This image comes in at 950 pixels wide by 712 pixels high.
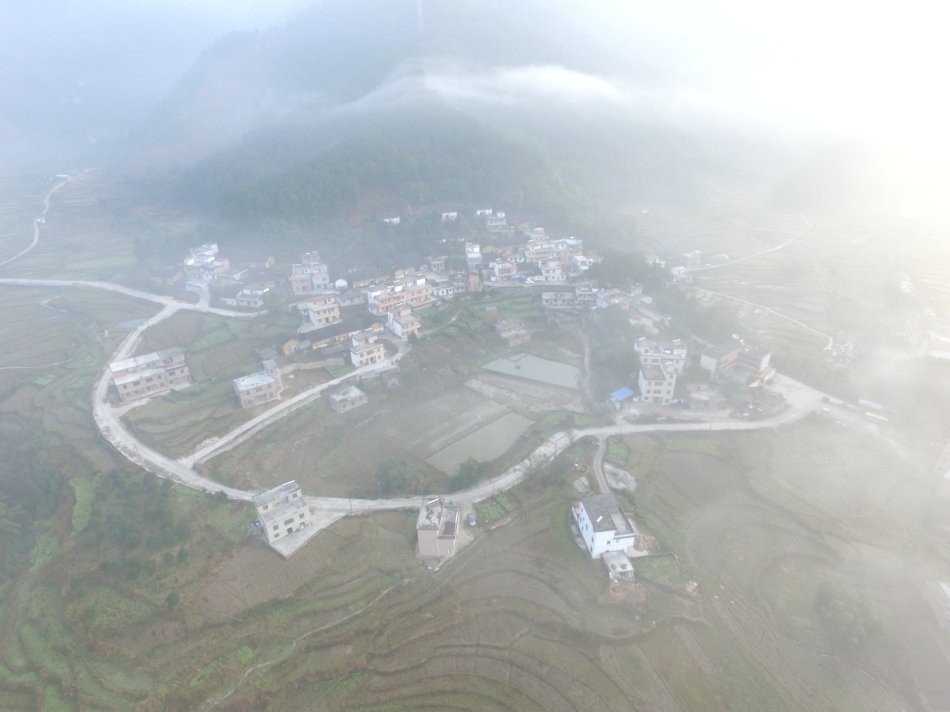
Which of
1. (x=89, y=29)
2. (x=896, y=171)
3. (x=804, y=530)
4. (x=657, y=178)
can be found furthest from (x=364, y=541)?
(x=89, y=29)

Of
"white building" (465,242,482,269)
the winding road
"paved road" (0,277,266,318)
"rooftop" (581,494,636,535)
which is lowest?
the winding road

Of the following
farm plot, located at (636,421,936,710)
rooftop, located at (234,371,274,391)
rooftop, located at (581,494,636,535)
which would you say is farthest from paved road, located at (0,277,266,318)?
farm plot, located at (636,421,936,710)

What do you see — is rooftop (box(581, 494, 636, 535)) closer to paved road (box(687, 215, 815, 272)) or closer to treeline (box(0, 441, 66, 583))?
treeline (box(0, 441, 66, 583))

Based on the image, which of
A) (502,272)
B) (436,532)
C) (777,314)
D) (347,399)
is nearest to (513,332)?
(502,272)

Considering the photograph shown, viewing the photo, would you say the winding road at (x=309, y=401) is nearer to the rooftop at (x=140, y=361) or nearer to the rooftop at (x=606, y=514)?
the rooftop at (x=140, y=361)

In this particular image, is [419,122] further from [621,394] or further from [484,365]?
[621,394]

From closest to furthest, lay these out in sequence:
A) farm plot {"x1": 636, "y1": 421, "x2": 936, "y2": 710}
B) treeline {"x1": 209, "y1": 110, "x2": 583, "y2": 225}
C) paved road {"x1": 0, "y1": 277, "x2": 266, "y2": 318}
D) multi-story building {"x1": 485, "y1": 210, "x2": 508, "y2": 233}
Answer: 1. farm plot {"x1": 636, "y1": 421, "x2": 936, "y2": 710}
2. paved road {"x1": 0, "y1": 277, "x2": 266, "y2": 318}
3. multi-story building {"x1": 485, "y1": 210, "x2": 508, "y2": 233}
4. treeline {"x1": 209, "y1": 110, "x2": 583, "y2": 225}
